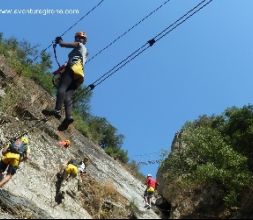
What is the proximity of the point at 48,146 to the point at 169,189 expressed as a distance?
5522mm

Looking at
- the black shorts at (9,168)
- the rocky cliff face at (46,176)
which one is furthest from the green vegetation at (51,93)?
the black shorts at (9,168)

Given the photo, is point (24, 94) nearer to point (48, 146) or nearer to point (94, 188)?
point (48, 146)

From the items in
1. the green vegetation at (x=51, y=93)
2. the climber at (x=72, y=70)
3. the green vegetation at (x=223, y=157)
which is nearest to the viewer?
the climber at (x=72, y=70)

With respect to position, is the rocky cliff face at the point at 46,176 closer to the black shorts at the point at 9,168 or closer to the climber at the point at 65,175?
the climber at the point at 65,175

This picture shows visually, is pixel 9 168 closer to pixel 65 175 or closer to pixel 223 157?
pixel 65 175

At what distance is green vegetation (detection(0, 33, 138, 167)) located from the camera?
115 feet

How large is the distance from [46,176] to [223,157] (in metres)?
7.03

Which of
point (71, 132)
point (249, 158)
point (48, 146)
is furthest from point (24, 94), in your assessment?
point (249, 158)

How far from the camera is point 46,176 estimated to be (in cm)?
1972

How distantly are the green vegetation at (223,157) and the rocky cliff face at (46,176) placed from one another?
7.80ft

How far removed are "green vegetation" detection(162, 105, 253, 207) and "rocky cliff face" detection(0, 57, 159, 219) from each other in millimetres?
2376

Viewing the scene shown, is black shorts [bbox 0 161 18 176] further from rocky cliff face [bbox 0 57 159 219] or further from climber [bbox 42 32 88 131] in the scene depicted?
climber [bbox 42 32 88 131]

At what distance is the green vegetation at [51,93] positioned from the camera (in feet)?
115

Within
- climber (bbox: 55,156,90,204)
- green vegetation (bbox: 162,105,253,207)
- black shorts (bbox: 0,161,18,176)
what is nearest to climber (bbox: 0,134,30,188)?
black shorts (bbox: 0,161,18,176)
